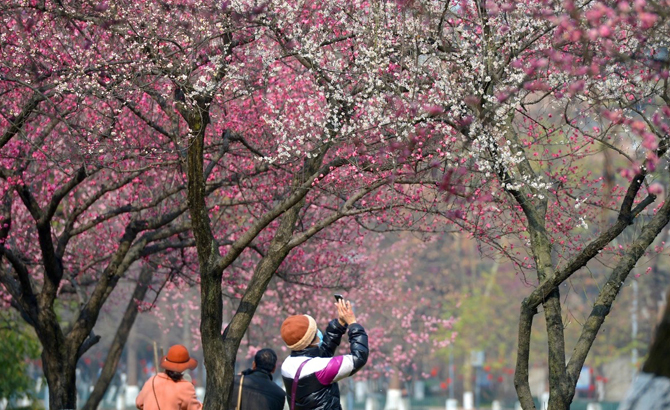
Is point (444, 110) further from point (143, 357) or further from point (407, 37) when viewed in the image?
point (143, 357)

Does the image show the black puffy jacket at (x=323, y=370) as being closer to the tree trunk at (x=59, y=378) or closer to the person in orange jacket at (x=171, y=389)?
the person in orange jacket at (x=171, y=389)

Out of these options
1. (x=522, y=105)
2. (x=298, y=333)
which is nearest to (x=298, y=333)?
(x=298, y=333)

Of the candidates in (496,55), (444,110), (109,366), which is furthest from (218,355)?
(109,366)

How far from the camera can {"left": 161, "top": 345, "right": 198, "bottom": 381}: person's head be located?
28.6 feet

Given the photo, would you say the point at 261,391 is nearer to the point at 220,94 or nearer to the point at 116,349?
the point at 220,94

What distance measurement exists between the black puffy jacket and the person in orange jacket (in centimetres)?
196

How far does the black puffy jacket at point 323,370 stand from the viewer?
6629mm

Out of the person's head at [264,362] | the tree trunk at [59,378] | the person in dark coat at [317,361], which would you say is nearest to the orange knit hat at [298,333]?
the person in dark coat at [317,361]

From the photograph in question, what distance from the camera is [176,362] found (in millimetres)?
8711

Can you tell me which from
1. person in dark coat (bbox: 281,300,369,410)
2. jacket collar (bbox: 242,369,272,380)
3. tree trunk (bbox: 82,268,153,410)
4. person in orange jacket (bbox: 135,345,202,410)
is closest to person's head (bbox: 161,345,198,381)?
person in orange jacket (bbox: 135,345,202,410)

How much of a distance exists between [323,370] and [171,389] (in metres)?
2.48

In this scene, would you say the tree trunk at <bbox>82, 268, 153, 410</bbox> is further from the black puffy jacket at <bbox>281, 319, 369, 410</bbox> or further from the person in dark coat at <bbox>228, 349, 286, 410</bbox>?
the black puffy jacket at <bbox>281, 319, 369, 410</bbox>

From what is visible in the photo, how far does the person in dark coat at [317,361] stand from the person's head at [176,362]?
6.23 feet

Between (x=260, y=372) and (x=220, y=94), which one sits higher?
(x=220, y=94)
